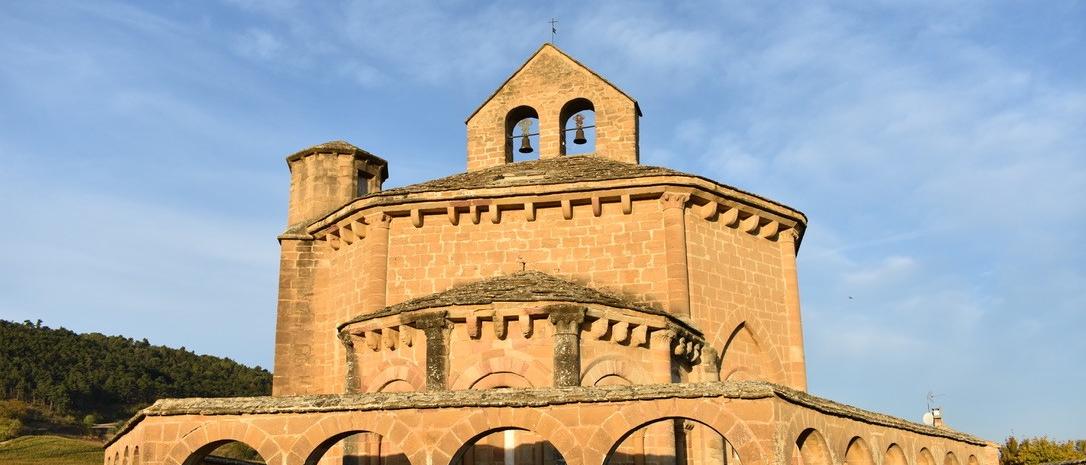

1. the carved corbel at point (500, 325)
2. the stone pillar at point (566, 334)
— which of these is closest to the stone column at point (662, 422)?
the stone pillar at point (566, 334)

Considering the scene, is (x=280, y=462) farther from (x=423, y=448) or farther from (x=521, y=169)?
(x=521, y=169)

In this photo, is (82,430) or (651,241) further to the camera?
(82,430)

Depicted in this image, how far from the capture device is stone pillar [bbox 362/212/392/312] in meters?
17.8

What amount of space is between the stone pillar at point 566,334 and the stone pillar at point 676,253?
2.47m

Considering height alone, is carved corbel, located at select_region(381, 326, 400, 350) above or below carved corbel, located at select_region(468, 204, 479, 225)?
below

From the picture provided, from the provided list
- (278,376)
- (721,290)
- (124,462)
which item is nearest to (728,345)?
(721,290)

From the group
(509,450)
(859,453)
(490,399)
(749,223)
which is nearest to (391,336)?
(509,450)

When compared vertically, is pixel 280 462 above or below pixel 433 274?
below

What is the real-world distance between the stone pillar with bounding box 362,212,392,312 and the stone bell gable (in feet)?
12.3

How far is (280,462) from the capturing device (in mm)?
11180

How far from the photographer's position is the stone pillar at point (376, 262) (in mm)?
17797

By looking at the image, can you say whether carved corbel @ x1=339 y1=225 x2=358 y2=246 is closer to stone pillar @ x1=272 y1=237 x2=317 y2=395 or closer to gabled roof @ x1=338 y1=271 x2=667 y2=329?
stone pillar @ x1=272 y1=237 x2=317 y2=395

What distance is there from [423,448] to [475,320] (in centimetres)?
426

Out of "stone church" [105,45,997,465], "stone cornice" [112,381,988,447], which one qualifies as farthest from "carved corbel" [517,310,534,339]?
"stone cornice" [112,381,988,447]
